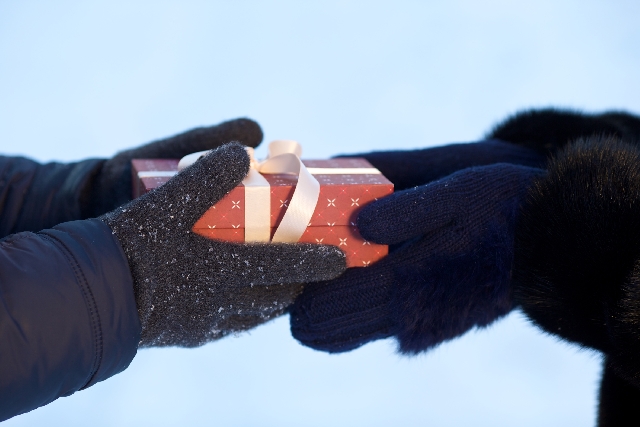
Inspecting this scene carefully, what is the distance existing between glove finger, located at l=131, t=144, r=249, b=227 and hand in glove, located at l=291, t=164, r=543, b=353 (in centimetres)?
17

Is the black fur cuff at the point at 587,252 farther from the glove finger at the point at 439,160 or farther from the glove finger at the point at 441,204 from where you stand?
the glove finger at the point at 439,160

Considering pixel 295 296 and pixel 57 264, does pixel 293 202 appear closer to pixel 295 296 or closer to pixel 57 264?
pixel 295 296

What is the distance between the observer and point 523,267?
2.37 feet

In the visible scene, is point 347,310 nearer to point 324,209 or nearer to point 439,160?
point 324,209

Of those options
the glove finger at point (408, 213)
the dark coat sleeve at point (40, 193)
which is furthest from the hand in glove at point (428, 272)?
the dark coat sleeve at point (40, 193)

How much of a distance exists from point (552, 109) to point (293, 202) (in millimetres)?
534

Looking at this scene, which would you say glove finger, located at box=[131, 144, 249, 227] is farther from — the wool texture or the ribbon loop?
the wool texture

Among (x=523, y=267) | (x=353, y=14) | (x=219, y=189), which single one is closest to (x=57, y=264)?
(x=219, y=189)

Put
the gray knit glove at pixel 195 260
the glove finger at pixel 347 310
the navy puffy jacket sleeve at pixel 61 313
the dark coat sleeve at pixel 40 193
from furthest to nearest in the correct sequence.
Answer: the dark coat sleeve at pixel 40 193
the glove finger at pixel 347 310
the gray knit glove at pixel 195 260
the navy puffy jacket sleeve at pixel 61 313

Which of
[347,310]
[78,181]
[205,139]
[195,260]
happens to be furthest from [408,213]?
[78,181]

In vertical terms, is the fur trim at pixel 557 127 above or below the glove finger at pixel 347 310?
above

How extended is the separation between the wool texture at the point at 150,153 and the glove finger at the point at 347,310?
27 cm

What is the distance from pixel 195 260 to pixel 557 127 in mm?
633

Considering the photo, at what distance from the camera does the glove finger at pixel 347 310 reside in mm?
751
